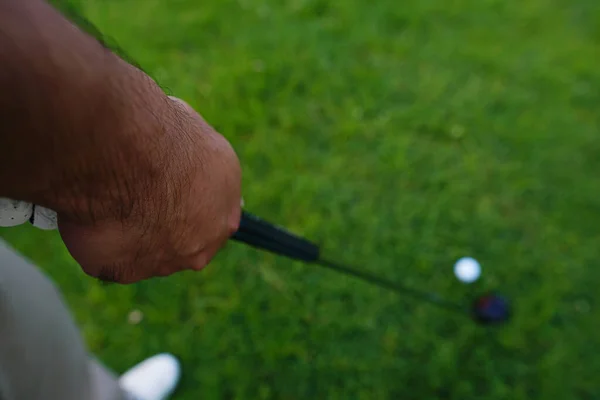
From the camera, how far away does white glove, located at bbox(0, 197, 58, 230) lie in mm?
690

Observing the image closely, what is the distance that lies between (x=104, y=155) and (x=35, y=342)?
68 centimetres

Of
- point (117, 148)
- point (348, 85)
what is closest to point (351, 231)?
point (348, 85)

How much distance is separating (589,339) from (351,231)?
1.00 metres

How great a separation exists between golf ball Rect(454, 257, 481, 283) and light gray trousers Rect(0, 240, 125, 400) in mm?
1420

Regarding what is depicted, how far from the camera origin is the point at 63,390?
48.3 inches

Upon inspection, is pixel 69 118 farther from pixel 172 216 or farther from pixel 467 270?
pixel 467 270

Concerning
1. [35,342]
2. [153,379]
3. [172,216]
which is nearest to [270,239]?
[172,216]

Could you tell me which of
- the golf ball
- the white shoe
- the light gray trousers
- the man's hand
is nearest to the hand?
the man's hand

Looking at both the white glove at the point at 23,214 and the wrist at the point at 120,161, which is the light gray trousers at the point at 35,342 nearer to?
the white glove at the point at 23,214

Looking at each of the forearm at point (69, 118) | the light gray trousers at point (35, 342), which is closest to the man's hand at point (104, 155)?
the forearm at point (69, 118)

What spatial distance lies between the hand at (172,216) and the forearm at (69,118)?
0.02m

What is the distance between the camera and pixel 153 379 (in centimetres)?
189

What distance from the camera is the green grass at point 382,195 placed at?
6.59ft

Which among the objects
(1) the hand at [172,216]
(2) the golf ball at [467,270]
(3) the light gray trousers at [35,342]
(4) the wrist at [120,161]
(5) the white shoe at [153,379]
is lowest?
(5) the white shoe at [153,379]
